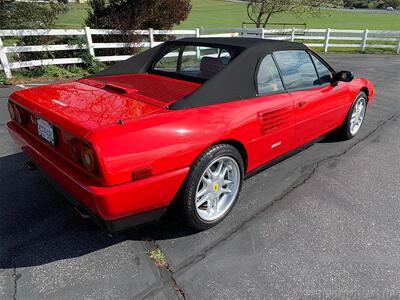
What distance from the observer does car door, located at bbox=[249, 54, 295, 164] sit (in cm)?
290

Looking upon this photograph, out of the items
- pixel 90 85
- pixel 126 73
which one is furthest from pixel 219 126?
pixel 126 73

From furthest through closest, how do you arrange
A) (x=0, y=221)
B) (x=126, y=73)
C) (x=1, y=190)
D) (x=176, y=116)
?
(x=126, y=73), (x=1, y=190), (x=0, y=221), (x=176, y=116)

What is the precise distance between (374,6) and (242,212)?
127670 mm

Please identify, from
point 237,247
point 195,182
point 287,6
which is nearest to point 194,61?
point 195,182

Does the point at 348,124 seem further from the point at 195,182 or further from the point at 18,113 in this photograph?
the point at 18,113

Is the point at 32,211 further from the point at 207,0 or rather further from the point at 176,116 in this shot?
the point at 207,0

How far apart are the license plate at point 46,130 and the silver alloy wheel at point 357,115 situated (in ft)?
12.2

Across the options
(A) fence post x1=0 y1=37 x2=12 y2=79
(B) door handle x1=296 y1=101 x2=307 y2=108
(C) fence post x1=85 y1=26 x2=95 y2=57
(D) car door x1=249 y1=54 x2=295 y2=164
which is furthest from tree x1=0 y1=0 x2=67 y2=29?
(B) door handle x1=296 y1=101 x2=307 y2=108

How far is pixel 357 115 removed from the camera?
185 inches

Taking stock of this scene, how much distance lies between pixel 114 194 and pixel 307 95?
91.2 inches

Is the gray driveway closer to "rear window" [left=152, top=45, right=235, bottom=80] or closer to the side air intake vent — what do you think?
the side air intake vent

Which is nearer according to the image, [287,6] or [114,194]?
[114,194]

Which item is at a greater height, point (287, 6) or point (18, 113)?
point (287, 6)

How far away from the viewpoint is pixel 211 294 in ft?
6.96
